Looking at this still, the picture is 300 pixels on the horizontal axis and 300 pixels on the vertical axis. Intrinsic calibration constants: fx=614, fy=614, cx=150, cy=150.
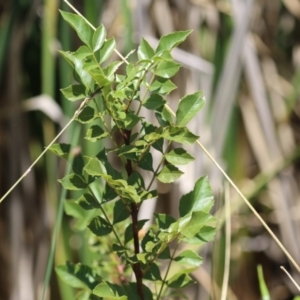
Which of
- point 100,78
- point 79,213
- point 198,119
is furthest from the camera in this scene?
point 198,119

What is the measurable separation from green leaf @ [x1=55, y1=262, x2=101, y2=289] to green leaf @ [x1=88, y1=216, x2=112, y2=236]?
39 mm

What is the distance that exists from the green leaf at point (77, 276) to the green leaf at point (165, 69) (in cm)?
13

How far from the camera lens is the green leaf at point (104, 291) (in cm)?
31

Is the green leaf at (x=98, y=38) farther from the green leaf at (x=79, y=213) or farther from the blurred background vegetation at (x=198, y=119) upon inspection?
the blurred background vegetation at (x=198, y=119)

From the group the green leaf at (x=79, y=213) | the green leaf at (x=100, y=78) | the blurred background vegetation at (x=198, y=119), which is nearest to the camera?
the green leaf at (x=100, y=78)

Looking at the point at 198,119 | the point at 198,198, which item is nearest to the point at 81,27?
the point at 198,198

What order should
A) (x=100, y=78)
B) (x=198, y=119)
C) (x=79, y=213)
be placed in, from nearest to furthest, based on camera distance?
1. (x=100, y=78)
2. (x=79, y=213)
3. (x=198, y=119)

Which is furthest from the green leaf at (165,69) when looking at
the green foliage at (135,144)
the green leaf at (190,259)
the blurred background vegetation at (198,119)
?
the blurred background vegetation at (198,119)

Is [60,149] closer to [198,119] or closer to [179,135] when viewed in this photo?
[179,135]

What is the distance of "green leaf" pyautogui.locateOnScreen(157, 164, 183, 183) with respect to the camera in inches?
12.9

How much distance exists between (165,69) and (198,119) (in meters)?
0.65

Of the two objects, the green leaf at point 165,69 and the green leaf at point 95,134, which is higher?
the green leaf at point 165,69

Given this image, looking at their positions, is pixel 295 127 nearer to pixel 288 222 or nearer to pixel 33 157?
pixel 288 222

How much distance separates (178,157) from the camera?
1.08 feet
